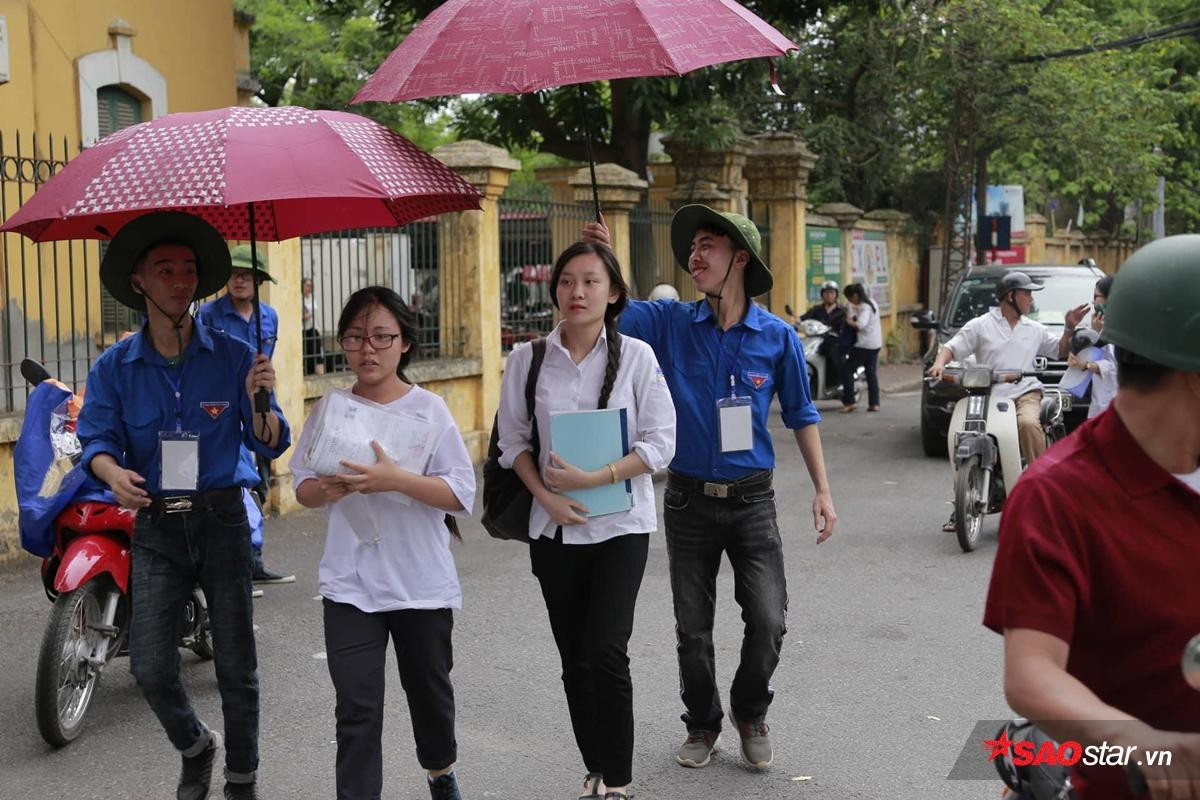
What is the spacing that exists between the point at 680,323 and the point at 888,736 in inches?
69.2

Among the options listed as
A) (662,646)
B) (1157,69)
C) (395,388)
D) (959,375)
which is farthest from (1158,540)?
(1157,69)

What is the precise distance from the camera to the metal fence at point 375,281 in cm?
1110

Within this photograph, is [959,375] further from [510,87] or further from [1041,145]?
[1041,145]

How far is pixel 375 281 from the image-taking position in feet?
38.4

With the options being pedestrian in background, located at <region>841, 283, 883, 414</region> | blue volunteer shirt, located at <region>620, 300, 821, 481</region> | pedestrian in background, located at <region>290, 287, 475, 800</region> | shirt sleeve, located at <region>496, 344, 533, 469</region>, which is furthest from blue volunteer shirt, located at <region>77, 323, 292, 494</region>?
pedestrian in background, located at <region>841, 283, 883, 414</region>

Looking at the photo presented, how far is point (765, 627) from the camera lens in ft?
16.1

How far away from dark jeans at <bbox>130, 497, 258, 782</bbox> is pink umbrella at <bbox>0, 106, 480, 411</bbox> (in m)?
0.46

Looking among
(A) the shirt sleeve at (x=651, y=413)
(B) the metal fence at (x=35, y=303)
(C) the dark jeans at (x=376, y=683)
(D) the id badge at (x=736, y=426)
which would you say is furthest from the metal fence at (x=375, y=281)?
(C) the dark jeans at (x=376, y=683)

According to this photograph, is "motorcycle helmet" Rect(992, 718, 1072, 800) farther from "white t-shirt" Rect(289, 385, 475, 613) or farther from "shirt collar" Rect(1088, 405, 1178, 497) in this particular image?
"white t-shirt" Rect(289, 385, 475, 613)

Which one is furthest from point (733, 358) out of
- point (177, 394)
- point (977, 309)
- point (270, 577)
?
point (977, 309)

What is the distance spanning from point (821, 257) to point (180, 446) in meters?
18.0

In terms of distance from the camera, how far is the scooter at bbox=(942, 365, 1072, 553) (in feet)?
29.5

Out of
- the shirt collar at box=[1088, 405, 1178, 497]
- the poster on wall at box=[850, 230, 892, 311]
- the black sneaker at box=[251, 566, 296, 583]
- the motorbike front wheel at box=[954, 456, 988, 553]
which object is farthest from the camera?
the poster on wall at box=[850, 230, 892, 311]

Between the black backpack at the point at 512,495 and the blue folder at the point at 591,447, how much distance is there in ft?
0.57
